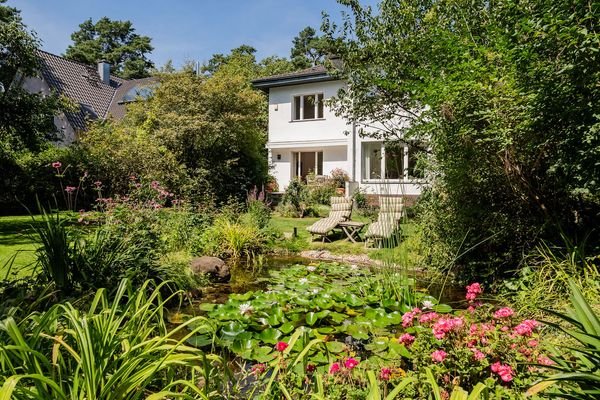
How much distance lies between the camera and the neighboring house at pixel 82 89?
25047 mm

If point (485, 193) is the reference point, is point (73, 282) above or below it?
below

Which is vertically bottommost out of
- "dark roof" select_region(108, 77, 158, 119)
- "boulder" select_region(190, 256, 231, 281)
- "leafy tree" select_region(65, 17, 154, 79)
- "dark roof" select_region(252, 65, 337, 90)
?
"boulder" select_region(190, 256, 231, 281)

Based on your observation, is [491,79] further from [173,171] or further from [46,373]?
[173,171]

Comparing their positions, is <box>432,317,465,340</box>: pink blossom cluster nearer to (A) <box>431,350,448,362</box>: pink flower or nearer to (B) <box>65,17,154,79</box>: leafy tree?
(A) <box>431,350,448,362</box>: pink flower

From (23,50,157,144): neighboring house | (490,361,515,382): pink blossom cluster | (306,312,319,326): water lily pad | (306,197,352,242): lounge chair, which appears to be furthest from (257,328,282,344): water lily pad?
(23,50,157,144): neighboring house

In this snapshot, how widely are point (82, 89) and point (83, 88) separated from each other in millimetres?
226

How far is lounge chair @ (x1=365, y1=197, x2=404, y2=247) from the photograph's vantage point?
567 cm

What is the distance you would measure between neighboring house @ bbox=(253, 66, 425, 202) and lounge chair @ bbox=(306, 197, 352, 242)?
6861 millimetres

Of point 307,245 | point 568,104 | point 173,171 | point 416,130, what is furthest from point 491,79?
point 173,171

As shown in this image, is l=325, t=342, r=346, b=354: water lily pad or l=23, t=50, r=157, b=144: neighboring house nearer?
l=325, t=342, r=346, b=354: water lily pad

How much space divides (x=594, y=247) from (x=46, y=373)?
6.03 metres

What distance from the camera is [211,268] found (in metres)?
7.26

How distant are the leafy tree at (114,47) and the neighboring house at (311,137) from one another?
34694 millimetres

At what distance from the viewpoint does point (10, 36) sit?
449 inches
